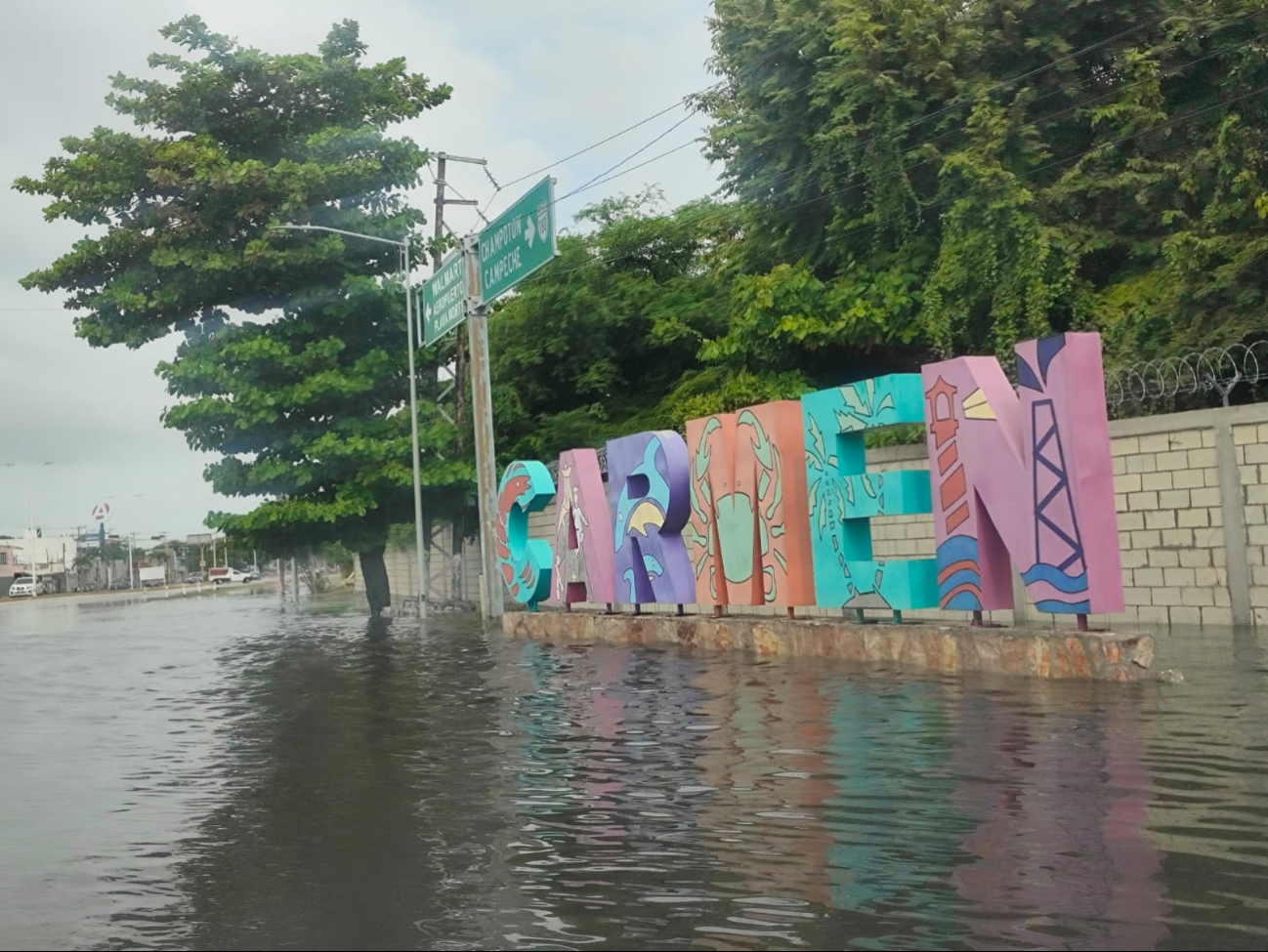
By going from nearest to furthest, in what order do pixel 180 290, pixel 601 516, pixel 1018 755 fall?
pixel 1018 755 < pixel 601 516 < pixel 180 290

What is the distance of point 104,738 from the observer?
12.6 meters

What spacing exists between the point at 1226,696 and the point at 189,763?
7.83 m

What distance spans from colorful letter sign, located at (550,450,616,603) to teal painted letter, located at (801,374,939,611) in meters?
6.03

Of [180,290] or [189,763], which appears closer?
[189,763]

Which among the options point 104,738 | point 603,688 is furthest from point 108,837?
point 603,688

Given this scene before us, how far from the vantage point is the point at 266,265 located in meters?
34.8

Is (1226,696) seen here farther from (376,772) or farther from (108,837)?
(108,837)

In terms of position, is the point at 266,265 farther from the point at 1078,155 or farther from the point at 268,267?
the point at 1078,155

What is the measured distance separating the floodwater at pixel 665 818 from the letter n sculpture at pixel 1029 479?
123 cm

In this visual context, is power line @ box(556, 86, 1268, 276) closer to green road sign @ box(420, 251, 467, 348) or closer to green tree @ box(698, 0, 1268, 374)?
green tree @ box(698, 0, 1268, 374)

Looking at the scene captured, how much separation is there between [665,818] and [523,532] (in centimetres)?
1899

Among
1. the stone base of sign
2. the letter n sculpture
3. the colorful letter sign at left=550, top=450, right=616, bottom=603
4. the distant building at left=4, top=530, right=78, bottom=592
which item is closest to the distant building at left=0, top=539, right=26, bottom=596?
the distant building at left=4, top=530, right=78, bottom=592

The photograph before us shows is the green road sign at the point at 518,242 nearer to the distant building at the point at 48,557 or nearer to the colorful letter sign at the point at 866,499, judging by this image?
the colorful letter sign at the point at 866,499

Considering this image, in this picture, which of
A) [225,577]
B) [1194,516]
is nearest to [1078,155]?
[1194,516]
